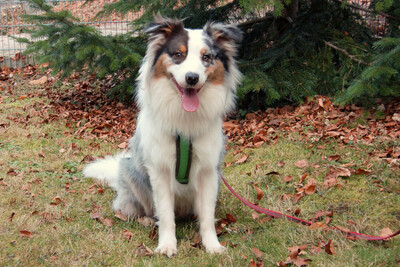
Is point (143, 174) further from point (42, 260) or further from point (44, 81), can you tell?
point (44, 81)

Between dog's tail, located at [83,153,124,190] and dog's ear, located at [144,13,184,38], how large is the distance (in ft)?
5.56

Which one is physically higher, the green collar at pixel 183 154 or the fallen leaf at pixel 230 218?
the green collar at pixel 183 154

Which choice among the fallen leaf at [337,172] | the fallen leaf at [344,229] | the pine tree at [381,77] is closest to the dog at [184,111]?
the fallen leaf at [344,229]

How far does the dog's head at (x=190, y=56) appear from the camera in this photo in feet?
9.83

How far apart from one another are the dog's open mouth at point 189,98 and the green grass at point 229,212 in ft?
3.54

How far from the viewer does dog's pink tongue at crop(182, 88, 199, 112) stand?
3.08 m

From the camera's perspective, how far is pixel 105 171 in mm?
4543

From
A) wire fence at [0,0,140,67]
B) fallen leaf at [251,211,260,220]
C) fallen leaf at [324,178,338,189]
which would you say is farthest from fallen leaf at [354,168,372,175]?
wire fence at [0,0,140,67]

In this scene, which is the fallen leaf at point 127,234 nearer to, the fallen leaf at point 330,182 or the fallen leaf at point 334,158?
the fallen leaf at point 330,182

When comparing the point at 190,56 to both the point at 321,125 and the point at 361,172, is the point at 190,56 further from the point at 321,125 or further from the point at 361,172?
the point at 321,125

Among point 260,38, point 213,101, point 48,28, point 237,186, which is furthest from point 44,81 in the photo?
point 213,101

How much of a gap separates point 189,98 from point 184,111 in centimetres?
13

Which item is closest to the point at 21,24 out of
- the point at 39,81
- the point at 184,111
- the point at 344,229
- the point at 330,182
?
the point at 39,81

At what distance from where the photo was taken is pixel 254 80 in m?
5.76
